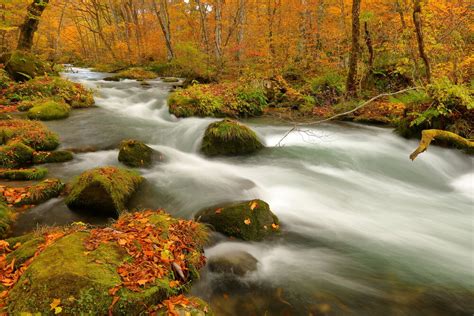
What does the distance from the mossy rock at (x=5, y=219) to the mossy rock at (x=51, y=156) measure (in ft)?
7.18

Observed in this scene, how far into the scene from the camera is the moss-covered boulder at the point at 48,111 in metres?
9.78

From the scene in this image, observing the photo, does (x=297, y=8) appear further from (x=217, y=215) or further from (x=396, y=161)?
(x=217, y=215)

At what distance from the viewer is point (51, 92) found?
11891mm

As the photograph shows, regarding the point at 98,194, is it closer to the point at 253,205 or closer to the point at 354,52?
the point at 253,205

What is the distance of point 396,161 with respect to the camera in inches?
333

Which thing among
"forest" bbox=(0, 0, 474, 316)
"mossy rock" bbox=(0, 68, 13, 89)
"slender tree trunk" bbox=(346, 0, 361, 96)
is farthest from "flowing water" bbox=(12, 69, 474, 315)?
"mossy rock" bbox=(0, 68, 13, 89)

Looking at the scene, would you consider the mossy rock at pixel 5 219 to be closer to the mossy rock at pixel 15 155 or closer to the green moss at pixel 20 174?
the green moss at pixel 20 174

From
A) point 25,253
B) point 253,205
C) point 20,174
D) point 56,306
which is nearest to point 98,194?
point 25,253

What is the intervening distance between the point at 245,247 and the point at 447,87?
7058mm

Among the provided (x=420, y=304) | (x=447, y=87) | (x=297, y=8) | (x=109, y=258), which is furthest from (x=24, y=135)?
(x=297, y=8)

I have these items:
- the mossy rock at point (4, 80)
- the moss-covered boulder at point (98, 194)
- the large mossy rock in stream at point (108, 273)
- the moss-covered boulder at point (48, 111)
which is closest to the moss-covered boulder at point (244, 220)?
the large mossy rock in stream at point (108, 273)

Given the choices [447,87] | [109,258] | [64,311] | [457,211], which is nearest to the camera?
[64,311]

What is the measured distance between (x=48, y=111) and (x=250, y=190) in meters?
7.81

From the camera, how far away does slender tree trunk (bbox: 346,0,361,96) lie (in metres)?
10.9
